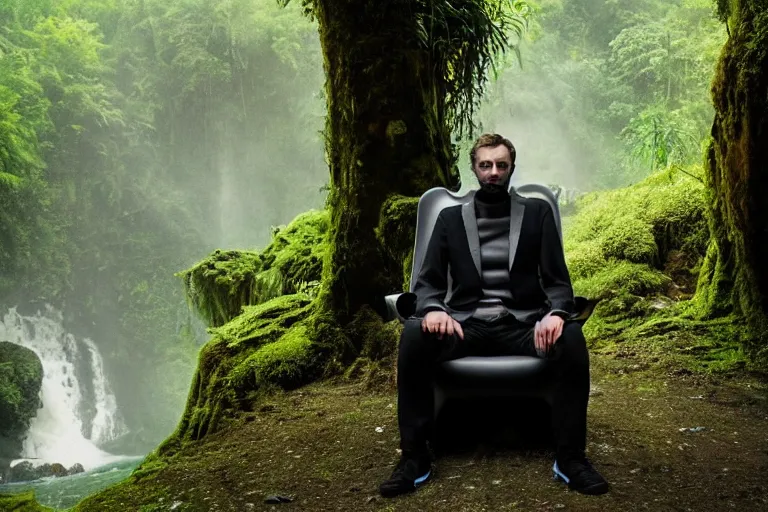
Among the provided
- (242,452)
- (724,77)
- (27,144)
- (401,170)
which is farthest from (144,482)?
(27,144)

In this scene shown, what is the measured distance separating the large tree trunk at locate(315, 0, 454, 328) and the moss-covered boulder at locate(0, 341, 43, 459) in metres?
20.1

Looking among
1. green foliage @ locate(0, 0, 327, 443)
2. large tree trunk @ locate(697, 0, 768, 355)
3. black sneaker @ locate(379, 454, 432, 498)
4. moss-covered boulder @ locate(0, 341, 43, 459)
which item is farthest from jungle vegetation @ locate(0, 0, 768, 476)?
moss-covered boulder @ locate(0, 341, 43, 459)

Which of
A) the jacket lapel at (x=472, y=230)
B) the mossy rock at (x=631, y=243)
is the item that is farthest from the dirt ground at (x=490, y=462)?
the mossy rock at (x=631, y=243)

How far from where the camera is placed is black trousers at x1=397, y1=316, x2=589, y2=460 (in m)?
2.36

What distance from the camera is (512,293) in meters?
2.62

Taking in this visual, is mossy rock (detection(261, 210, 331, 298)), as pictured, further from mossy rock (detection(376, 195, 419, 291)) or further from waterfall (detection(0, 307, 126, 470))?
waterfall (detection(0, 307, 126, 470))

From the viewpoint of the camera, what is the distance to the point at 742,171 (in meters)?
4.18

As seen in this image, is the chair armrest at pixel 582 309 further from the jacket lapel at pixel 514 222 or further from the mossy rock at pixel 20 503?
the mossy rock at pixel 20 503

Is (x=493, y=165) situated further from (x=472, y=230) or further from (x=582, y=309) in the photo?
(x=582, y=309)

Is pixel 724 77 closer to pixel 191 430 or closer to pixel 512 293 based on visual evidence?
pixel 512 293

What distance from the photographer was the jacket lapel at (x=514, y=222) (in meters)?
2.61

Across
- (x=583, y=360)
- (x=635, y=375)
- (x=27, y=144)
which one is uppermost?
(x=27, y=144)

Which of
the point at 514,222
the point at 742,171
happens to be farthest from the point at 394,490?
the point at 742,171

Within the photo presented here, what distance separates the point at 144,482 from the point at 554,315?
2.06 metres
